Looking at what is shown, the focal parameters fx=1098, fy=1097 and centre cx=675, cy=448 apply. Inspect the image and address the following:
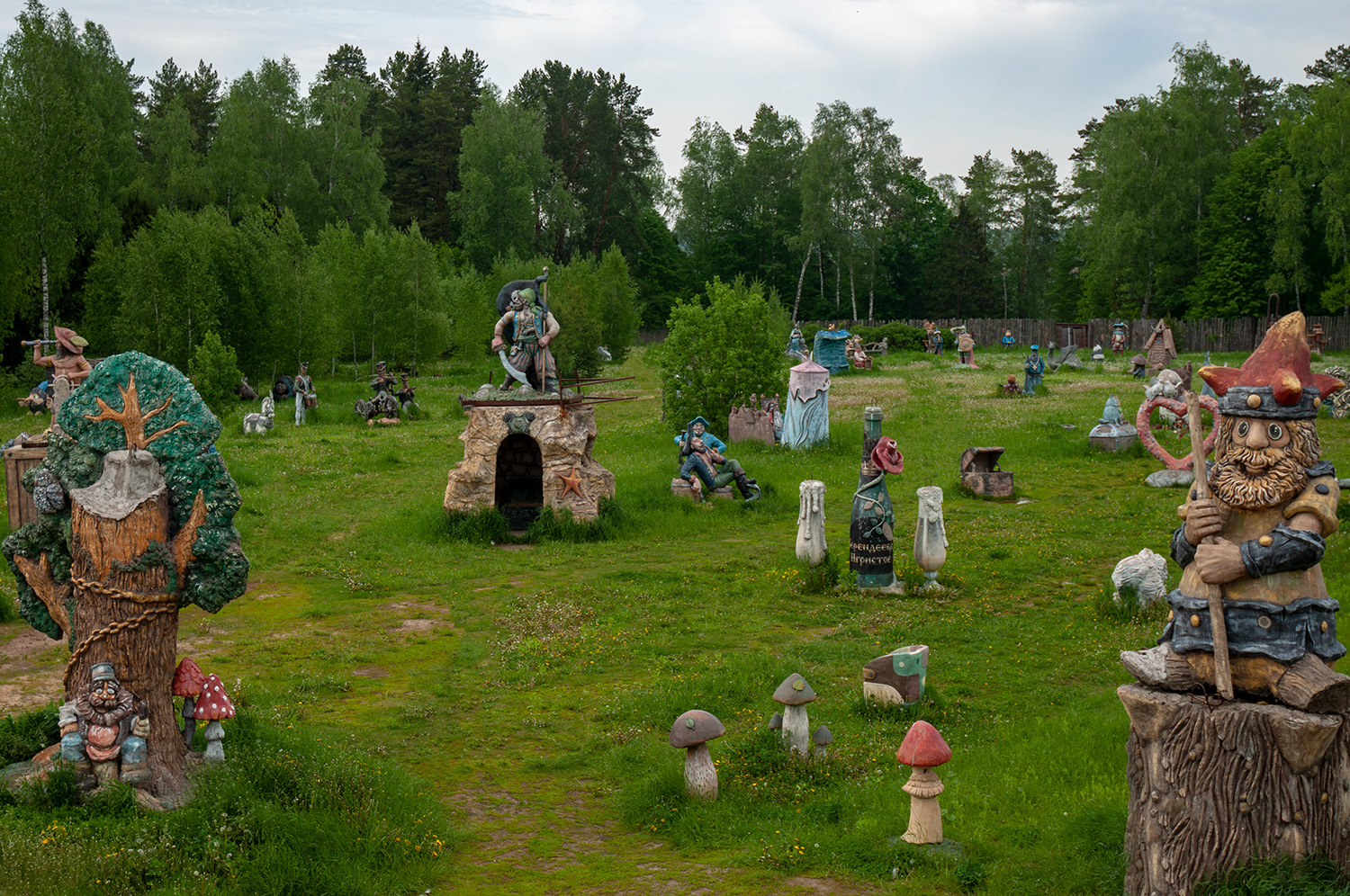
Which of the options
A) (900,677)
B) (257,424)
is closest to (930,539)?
(900,677)

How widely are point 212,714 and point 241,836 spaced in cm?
121

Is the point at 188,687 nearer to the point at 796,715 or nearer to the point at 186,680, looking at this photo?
the point at 186,680

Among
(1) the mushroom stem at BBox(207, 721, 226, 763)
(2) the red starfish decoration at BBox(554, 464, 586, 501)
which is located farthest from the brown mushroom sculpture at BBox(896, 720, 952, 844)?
(2) the red starfish decoration at BBox(554, 464, 586, 501)

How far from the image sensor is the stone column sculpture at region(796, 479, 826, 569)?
15.8 m

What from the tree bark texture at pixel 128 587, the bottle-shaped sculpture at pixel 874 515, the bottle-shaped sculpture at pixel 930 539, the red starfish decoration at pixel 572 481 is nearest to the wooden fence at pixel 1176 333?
the bottle-shaped sculpture at pixel 930 539

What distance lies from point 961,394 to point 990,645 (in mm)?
24557

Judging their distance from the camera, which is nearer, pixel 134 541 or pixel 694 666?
pixel 134 541

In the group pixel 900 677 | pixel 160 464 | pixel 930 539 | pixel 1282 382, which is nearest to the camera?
pixel 1282 382

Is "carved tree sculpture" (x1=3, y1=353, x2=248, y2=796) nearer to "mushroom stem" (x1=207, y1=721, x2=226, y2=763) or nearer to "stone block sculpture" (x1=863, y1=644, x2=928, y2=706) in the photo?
"mushroom stem" (x1=207, y1=721, x2=226, y2=763)

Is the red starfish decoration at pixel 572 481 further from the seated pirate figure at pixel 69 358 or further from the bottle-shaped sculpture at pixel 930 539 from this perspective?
the seated pirate figure at pixel 69 358

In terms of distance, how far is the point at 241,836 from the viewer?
7.27 m

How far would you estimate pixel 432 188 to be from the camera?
69.1 m

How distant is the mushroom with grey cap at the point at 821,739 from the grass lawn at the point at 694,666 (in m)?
0.25

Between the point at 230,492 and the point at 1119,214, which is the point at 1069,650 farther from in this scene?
the point at 1119,214
